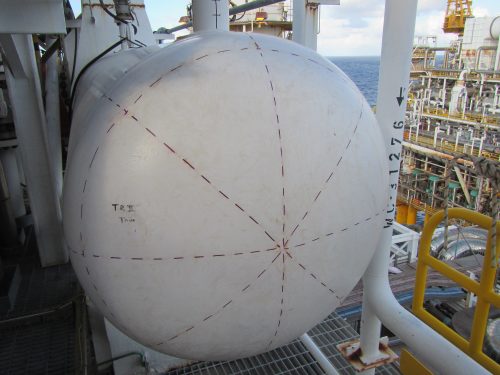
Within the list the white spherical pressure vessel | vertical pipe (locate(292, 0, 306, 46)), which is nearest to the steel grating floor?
the white spherical pressure vessel

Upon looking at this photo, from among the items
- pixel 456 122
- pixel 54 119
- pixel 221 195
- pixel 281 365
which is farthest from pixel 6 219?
pixel 456 122

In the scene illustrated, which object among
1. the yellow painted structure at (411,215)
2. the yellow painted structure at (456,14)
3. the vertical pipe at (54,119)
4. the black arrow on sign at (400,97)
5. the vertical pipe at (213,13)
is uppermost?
the yellow painted structure at (456,14)

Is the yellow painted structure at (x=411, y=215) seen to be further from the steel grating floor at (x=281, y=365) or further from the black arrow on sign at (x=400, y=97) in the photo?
the black arrow on sign at (x=400, y=97)

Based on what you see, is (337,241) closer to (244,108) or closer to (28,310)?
(244,108)

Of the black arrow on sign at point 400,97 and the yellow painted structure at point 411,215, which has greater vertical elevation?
the black arrow on sign at point 400,97

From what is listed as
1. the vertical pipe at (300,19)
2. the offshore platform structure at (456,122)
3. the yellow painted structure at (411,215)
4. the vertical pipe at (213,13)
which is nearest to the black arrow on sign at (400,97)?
the vertical pipe at (213,13)

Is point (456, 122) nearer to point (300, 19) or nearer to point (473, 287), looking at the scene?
point (300, 19)

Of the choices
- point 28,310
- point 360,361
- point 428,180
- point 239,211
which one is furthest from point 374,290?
point 428,180
